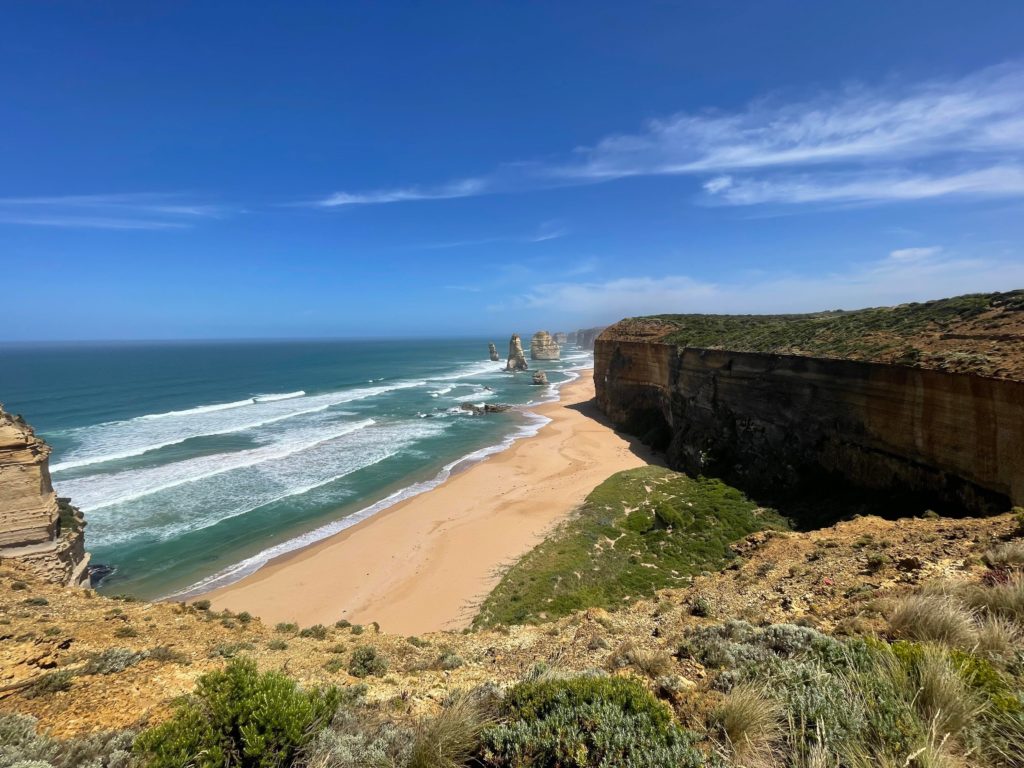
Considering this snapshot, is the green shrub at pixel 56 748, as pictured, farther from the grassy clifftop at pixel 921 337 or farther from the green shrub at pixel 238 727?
the grassy clifftop at pixel 921 337

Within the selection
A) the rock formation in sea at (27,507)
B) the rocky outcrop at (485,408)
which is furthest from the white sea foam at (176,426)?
the rock formation in sea at (27,507)

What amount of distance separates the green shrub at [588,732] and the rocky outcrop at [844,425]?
14600 mm

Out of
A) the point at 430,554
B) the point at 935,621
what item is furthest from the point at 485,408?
the point at 935,621

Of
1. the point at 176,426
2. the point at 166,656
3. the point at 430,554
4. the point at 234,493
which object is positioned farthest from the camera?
the point at 176,426

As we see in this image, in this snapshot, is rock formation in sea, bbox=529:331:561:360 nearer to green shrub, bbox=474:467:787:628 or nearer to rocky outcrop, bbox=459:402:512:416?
rocky outcrop, bbox=459:402:512:416

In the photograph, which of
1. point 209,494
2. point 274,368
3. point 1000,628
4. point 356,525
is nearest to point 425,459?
point 356,525

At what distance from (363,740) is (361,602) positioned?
1240cm

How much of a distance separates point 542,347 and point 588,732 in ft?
359

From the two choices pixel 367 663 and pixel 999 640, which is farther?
pixel 367 663

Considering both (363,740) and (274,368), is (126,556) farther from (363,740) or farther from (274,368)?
(274,368)

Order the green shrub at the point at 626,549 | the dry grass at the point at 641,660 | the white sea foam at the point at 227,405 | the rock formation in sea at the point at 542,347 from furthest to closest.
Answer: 1. the rock formation in sea at the point at 542,347
2. the white sea foam at the point at 227,405
3. the green shrub at the point at 626,549
4. the dry grass at the point at 641,660

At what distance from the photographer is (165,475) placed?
2833 centimetres

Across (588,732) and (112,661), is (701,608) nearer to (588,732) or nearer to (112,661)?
(588,732)

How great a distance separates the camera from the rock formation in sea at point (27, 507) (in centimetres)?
1162
